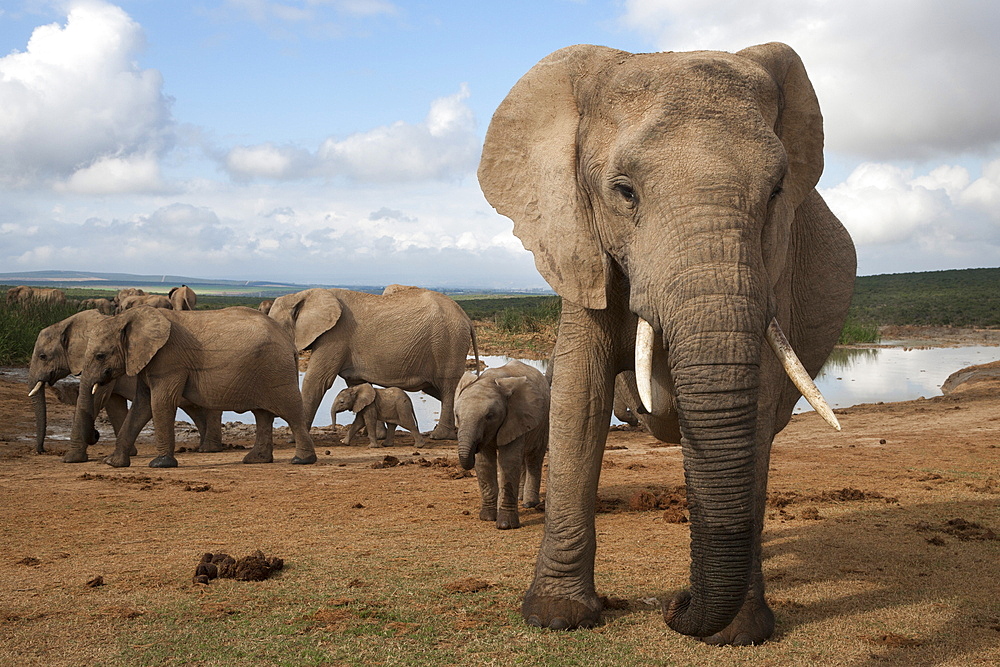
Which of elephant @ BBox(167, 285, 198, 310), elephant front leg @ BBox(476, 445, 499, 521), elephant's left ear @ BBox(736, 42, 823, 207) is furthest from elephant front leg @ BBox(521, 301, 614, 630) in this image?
elephant @ BBox(167, 285, 198, 310)

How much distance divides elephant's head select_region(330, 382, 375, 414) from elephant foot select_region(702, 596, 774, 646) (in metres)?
10.1

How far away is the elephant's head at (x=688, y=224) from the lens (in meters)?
3.59

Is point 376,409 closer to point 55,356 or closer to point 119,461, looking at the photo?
point 119,461

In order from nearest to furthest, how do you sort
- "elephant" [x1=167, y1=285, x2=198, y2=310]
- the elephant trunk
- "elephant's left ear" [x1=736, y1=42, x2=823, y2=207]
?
1. "elephant's left ear" [x1=736, y1=42, x2=823, y2=207]
2. the elephant trunk
3. "elephant" [x1=167, y1=285, x2=198, y2=310]

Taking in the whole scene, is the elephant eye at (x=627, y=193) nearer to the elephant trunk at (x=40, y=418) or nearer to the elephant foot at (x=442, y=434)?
the elephant trunk at (x=40, y=418)

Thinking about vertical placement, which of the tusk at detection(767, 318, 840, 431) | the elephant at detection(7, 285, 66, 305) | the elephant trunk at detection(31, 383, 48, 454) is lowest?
the elephant trunk at detection(31, 383, 48, 454)

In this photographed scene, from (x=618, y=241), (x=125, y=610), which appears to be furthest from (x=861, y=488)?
(x=125, y=610)

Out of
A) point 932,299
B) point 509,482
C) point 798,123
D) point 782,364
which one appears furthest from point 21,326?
point 932,299

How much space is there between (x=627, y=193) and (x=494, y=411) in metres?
3.52

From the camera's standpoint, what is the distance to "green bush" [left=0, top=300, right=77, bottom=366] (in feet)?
69.8

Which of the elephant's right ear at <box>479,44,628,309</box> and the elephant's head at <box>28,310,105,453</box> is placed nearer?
the elephant's right ear at <box>479,44,628,309</box>

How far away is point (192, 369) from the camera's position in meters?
11.4

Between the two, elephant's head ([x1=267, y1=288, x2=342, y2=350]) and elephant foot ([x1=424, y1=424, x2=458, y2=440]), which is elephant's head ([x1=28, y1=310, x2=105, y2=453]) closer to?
elephant's head ([x1=267, y1=288, x2=342, y2=350])

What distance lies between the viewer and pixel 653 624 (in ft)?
15.6
